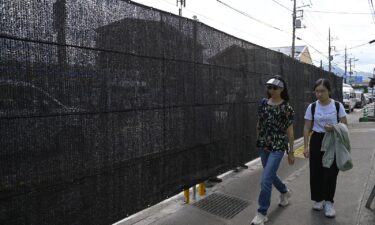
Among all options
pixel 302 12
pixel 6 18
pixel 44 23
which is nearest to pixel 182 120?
pixel 44 23

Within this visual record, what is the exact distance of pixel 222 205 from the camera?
5.34 meters

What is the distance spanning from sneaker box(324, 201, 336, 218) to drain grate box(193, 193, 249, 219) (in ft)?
3.51

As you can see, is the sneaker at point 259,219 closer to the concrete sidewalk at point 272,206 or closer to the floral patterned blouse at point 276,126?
the concrete sidewalk at point 272,206

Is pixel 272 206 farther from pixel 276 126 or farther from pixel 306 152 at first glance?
pixel 276 126

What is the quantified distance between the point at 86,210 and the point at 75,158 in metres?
0.52

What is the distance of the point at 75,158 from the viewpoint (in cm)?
325

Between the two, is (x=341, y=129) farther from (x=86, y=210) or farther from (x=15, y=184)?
(x=15, y=184)

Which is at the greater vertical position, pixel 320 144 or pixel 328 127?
pixel 328 127

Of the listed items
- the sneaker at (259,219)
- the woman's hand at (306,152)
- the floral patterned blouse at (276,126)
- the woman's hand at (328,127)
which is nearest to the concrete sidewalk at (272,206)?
the sneaker at (259,219)

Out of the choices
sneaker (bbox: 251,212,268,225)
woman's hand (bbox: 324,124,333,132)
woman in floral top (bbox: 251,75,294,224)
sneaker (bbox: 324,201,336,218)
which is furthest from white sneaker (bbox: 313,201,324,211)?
woman's hand (bbox: 324,124,333,132)

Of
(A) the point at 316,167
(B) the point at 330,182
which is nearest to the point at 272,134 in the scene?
(A) the point at 316,167

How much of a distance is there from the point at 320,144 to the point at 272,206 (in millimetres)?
1093

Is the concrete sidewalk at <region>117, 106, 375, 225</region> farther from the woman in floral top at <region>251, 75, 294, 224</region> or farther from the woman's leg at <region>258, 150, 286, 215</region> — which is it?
the woman in floral top at <region>251, 75, 294, 224</region>

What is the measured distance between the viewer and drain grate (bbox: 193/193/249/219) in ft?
16.5
